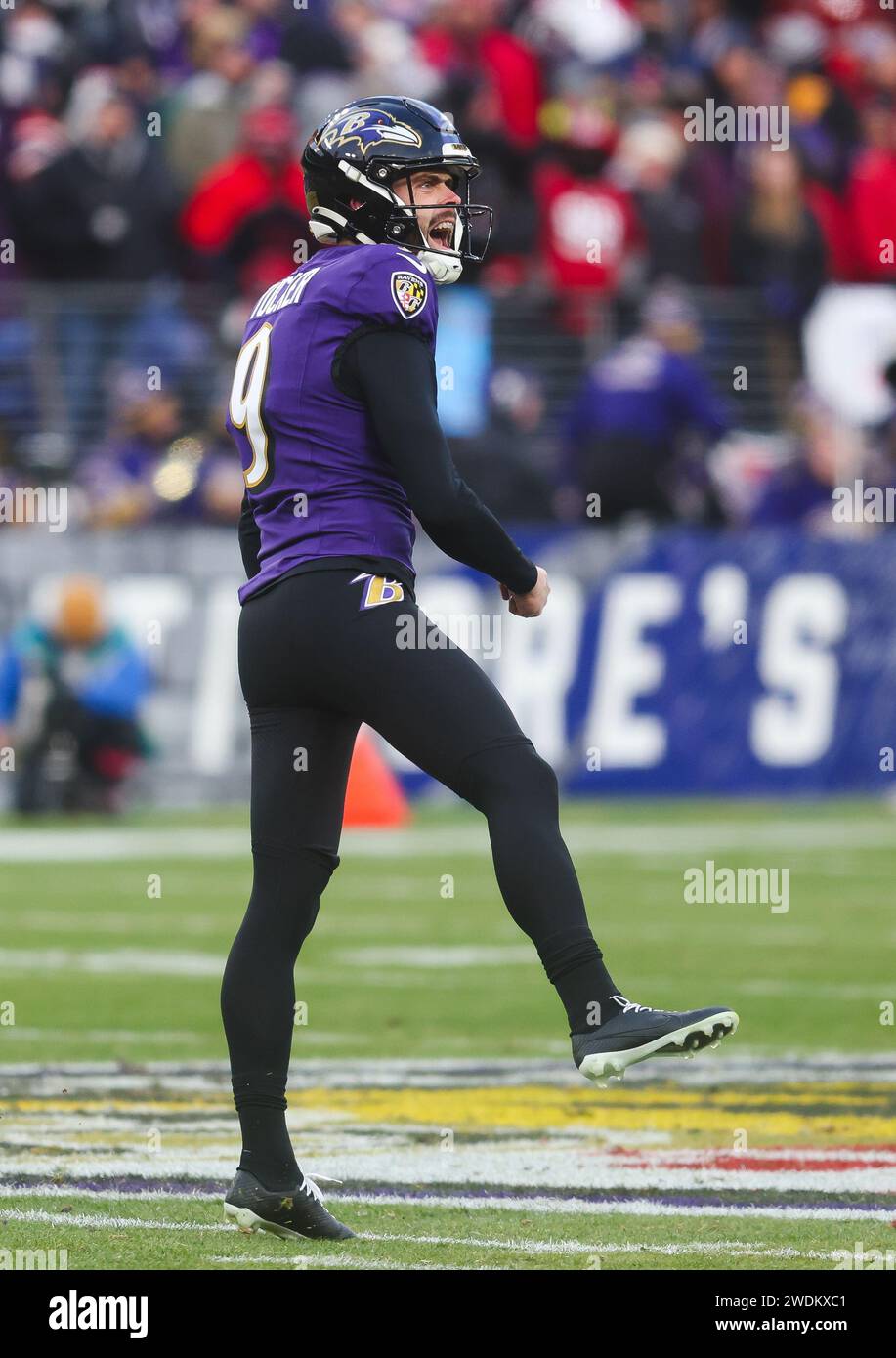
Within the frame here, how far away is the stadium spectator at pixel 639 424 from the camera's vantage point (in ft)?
58.2

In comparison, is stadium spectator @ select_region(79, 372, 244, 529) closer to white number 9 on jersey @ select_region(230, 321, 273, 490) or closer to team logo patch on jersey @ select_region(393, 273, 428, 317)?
white number 9 on jersey @ select_region(230, 321, 273, 490)

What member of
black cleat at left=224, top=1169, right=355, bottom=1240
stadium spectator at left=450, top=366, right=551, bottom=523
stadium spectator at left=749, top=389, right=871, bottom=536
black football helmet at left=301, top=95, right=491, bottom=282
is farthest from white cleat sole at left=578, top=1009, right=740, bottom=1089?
stadium spectator at left=749, top=389, right=871, bottom=536

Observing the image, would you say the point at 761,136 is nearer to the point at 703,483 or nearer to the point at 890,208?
the point at 890,208

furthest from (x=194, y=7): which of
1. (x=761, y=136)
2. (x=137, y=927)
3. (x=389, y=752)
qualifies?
(x=137, y=927)

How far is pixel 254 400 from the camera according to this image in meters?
5.70

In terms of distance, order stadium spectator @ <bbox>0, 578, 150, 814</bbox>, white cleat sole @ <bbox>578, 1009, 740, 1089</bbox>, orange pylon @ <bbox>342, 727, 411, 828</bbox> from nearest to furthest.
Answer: white cleat sole @ <bbox>578, 1009, 740, 1089</bbox> → orange pylon @ <bbox>342, 727, 411, 828</bbox> → stadium spectator @ <bbox>0, 578, 150, 814</bbox>

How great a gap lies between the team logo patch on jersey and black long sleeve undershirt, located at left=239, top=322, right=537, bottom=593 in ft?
0.17

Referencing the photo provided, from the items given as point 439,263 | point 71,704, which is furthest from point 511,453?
point 439,263

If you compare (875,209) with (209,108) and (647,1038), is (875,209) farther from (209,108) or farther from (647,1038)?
(647,1038)

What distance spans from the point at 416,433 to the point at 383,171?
2.20 feet

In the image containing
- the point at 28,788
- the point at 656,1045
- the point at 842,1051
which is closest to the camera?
the point at 656,1045

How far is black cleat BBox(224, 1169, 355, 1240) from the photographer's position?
18.0 feet

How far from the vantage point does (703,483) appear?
18.2 metres
